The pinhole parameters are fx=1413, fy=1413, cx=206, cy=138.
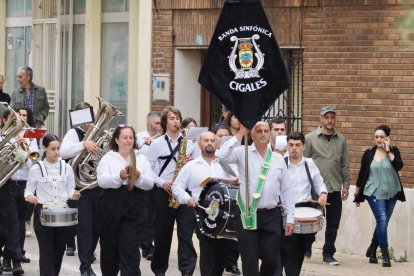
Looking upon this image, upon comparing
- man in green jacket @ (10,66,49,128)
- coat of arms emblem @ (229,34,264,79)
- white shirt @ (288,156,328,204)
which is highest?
coat of arms emblem @ (229,34,264,79)

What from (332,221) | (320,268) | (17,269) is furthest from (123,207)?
(332,221)

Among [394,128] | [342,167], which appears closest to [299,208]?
[342,167]

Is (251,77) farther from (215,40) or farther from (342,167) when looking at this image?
(342,167)

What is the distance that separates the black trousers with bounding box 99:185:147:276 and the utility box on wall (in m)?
8.74

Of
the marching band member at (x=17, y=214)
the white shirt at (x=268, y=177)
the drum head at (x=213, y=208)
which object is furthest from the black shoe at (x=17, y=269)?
the white shirt at (x=268, y=177)

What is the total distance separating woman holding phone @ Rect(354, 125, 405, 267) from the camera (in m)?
17.8

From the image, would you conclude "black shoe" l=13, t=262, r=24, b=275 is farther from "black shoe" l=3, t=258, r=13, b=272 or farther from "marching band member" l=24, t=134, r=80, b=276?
"marching band member" l=24, t=134, r=80, b=276

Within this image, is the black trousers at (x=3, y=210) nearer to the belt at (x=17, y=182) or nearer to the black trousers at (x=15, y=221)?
the black trousers at (x=15, y=221)

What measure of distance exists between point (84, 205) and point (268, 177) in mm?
4092

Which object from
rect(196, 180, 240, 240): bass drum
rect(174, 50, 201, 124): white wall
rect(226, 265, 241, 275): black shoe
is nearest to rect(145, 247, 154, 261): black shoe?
rect(226, 265, 241, 275): black shoe

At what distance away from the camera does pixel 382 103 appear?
65.1ft

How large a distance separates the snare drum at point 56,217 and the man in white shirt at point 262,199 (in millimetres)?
2038

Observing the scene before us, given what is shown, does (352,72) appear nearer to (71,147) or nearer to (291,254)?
(71,147)

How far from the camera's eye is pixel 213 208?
13.8 meters
